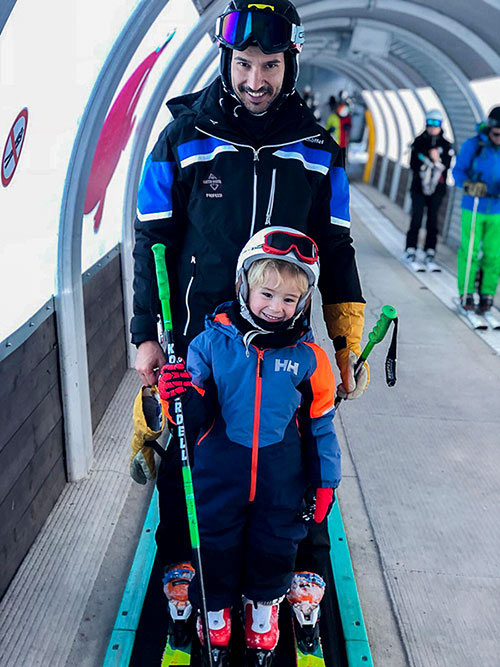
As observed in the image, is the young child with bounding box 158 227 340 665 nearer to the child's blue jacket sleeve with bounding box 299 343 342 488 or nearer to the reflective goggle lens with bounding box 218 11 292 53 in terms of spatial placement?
the child's blue jacket sleeve with bounding box 299 343 342 488

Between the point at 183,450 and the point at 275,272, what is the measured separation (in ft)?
2.25

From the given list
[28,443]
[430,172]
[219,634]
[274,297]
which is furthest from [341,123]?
[219,634]

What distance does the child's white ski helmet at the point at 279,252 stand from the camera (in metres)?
2.23

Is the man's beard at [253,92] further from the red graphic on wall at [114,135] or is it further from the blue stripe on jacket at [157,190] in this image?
the red graphic on wall at [114,135]

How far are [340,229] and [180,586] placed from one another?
1.56 meters

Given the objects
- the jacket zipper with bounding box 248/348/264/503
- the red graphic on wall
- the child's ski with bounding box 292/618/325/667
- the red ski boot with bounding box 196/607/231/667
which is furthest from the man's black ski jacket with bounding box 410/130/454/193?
the red ski boot with bounding box 196/607/231/667

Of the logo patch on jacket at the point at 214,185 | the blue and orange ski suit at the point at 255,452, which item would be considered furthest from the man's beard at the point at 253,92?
the blue and orange ski suit at the point at 255,452

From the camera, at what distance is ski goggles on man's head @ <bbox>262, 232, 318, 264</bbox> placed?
2.22m

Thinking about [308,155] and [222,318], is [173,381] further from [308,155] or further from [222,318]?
[308,155]

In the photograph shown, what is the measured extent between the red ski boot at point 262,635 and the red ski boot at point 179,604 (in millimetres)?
259

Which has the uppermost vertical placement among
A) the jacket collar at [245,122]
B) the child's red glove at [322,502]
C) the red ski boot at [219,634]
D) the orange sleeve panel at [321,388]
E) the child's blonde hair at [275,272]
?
the jacket collar at [245,122]

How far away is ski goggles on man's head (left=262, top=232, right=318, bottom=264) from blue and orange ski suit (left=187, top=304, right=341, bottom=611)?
1.02ft

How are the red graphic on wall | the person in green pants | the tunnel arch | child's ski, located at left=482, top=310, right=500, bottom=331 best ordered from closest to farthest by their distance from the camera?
the tunnel arch
the red graphic on wall
the person in green pants
child's ski, located at left=482, top=310, right=500, bottom=331

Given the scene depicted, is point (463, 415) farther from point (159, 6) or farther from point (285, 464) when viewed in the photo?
point (159, 6)
